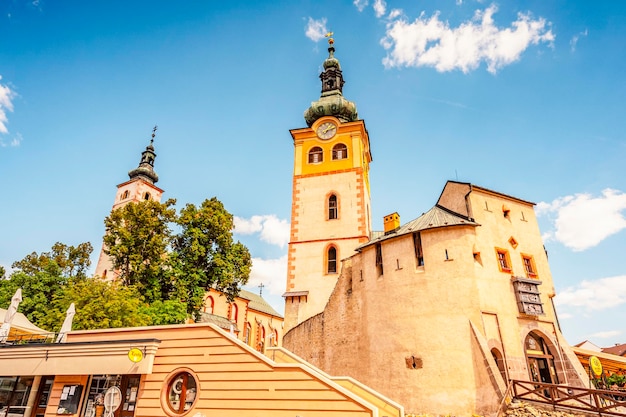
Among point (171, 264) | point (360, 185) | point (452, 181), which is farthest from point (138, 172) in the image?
point (452, 181)

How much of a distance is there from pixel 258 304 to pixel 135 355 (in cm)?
4858

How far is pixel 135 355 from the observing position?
11.9 m

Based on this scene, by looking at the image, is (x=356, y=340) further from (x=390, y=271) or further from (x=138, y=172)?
(x=138, y=172)

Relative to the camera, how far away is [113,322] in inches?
794

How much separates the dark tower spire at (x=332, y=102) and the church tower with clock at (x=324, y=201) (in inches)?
3.5

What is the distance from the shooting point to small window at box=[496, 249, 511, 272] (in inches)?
697

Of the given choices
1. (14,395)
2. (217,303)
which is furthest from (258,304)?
(14,395)

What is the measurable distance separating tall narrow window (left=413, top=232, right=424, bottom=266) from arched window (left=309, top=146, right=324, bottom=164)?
15595mm

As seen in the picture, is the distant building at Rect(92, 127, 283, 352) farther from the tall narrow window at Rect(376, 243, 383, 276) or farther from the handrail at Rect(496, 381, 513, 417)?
the handrail at Rect(496, 381, 513, 417)

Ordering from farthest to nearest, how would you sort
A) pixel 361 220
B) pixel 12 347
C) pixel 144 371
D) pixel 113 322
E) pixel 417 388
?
pixel 361 220, pixel 113 322, pixel 417 388, pixel 12 347, pixel 144 371

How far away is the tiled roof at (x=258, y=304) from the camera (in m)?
56.8

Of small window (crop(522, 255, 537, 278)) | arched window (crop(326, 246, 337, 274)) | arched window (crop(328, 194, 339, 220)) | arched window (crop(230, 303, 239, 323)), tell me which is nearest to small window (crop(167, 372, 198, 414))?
small window (crop(522, 255, 537, 278))

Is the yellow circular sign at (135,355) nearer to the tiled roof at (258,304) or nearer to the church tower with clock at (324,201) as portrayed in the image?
the church tower with clock at (324,201)

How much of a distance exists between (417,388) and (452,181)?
1047 centimetres
